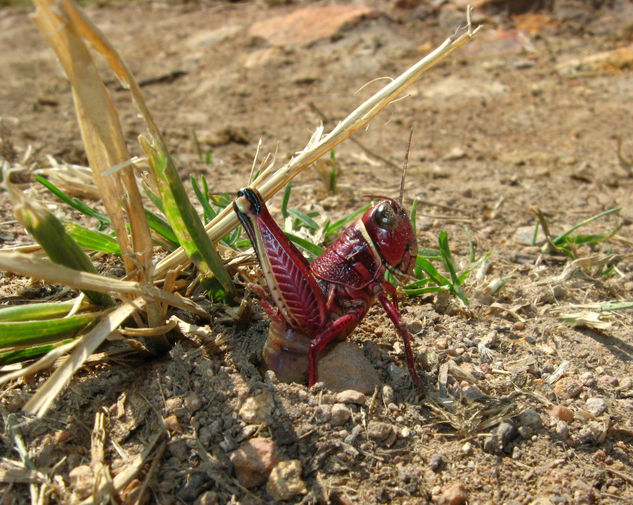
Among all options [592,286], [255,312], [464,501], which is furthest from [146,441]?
[592,286]

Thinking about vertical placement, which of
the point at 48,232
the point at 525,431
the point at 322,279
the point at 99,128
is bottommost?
the point at 525,431

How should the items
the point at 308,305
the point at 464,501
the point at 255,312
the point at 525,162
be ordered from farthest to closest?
the point at 525,162
the point at 255,312
the point at 308,305
the point at 464,501

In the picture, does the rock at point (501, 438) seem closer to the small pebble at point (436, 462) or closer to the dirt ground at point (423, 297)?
the dirt ground at point (423, 297)

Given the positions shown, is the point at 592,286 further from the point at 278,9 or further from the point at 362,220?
the point at 278,9

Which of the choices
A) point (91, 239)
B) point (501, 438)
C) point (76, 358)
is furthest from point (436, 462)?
point (91, 239)

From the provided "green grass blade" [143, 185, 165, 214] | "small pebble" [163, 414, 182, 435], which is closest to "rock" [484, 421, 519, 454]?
"small pebble" [163, 414, 182, 435]

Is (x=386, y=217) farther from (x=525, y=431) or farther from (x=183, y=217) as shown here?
(x=525, y=431)

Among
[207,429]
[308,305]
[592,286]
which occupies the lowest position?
[592,286]
